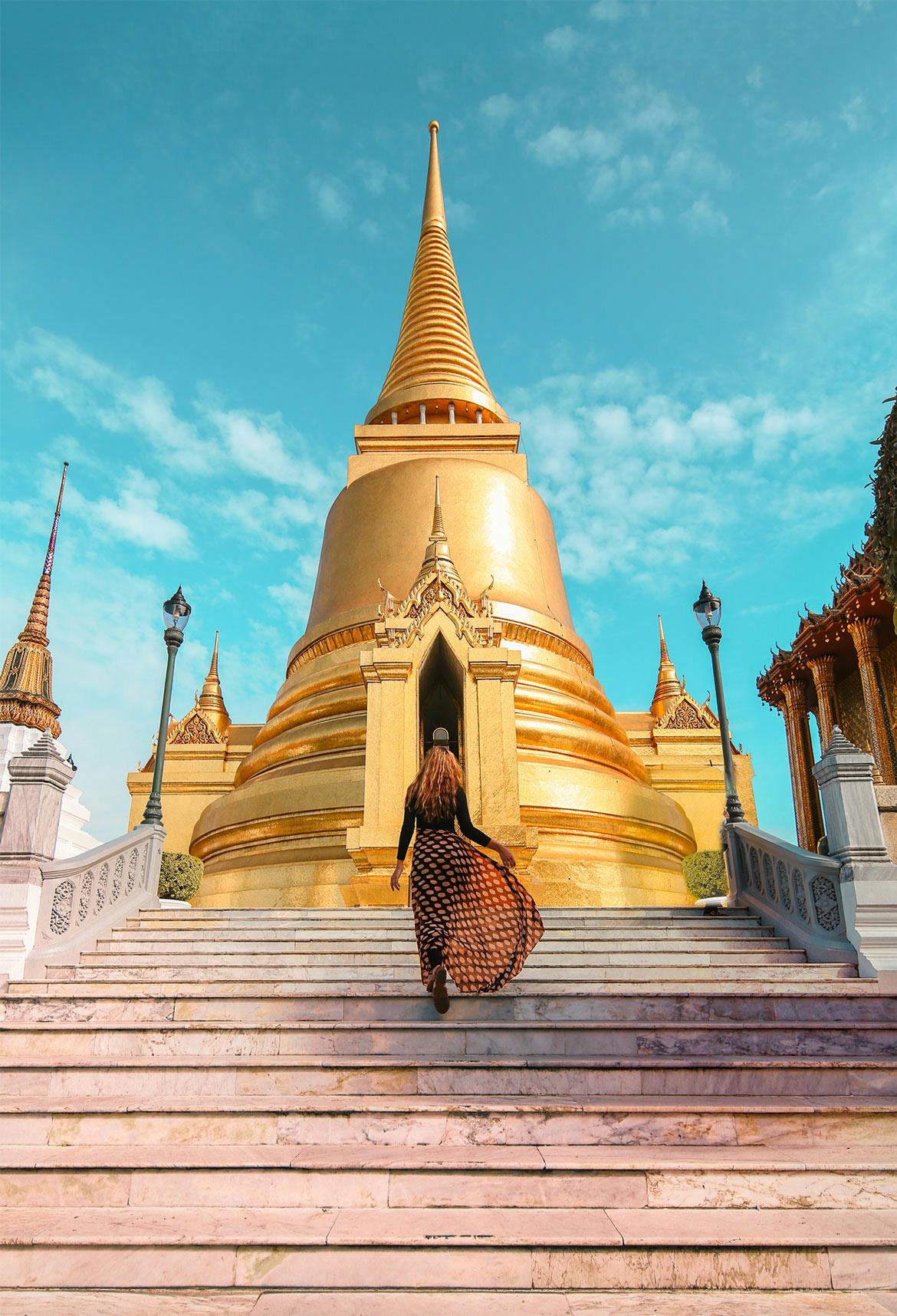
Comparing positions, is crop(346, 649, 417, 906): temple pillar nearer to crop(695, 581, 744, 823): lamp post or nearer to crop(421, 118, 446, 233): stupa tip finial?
crop(695, 581, 744, 823): lamp post

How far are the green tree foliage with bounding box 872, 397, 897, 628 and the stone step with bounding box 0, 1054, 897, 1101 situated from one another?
3.78 meters

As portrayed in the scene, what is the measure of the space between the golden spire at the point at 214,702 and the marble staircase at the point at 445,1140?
14806mm

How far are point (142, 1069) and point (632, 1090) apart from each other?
254 centimetres

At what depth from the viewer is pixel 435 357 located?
69.1ft

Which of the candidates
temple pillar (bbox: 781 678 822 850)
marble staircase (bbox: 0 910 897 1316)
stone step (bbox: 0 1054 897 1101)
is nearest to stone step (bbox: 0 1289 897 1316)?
marble staircase (bbox: 0 910 897 1316)

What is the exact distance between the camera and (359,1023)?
5102 millimetres

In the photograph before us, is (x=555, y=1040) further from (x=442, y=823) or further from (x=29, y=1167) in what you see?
(x=29, y=1167)

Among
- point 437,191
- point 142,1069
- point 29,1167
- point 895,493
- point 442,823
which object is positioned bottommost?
point 29,1167

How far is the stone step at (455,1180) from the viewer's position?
3.42m

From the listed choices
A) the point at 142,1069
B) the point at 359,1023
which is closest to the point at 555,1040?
the point at 359,1023

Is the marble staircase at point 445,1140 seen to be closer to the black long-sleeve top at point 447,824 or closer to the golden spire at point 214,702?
the black long-sleeve top at point 447,824

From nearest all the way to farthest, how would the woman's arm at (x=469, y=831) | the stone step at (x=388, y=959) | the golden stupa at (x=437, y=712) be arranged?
the woman's arm at (x=469, y=831)
the stone step at (x=388, y=959)
the golden stupa at (x=437, y=712)

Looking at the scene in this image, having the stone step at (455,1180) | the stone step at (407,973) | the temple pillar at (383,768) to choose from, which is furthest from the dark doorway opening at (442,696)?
the stone step at (455,1180)

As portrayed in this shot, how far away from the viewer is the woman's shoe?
502cm
